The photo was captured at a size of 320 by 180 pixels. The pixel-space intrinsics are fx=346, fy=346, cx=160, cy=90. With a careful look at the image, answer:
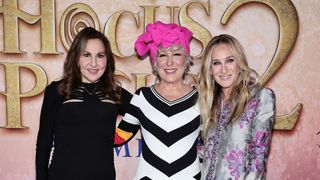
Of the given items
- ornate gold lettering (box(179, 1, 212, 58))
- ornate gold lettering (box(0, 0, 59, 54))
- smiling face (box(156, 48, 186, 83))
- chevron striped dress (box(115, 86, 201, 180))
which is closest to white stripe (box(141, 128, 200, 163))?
chevron striped dress (box(115, 86, 201, 180))

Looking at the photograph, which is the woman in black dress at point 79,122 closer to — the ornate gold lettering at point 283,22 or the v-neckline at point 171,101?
the v-neckline at point 171,101

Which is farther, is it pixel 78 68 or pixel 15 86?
pixel 15 86

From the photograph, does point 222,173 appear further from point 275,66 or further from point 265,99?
point 275,66

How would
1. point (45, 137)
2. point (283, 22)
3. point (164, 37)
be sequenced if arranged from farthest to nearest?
point (283, 22) → point (164, 37) → point (45, 137)

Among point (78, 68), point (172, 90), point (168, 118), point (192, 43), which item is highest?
point (192, 43)

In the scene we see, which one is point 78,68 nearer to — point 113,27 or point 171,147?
point 113,27

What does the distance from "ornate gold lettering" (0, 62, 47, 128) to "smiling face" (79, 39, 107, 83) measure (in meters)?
0.54

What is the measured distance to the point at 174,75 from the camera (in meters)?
2.16

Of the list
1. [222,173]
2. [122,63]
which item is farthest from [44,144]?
[222,173]

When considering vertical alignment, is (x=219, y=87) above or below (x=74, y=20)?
below

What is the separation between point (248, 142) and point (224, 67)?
1.39 feet

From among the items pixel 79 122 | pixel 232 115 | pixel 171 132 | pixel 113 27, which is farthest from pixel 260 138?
pixel 113 27

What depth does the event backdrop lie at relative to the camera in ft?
8.20

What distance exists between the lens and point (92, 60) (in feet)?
6.86
